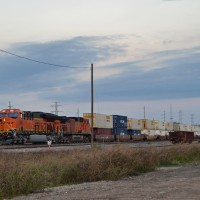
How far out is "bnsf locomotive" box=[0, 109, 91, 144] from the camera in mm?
47594

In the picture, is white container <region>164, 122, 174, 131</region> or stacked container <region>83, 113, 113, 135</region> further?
white container <region>164, 122, 174, 131</region>

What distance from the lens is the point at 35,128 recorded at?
51.8 meters

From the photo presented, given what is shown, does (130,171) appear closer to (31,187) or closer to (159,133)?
(31,187)

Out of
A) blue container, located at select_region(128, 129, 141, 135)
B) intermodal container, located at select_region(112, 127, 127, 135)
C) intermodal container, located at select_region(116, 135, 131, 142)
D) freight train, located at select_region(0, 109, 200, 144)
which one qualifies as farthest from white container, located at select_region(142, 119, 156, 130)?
intermodal container, located at select_region(112, 127, 127, 135)

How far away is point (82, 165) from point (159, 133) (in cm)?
7756

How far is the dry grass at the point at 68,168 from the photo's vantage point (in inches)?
593

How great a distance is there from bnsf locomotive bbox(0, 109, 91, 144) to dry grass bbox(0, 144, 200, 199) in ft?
80.1

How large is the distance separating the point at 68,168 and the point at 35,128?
3357 centimetres

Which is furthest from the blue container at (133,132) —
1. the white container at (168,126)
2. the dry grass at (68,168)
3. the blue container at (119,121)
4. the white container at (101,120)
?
the dry grass at (68,168)

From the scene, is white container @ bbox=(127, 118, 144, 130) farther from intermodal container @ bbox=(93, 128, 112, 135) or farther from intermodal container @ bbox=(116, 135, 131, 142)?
intermodal container @ bbox=(93, 128, 112, 135)

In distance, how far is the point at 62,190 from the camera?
1547cm

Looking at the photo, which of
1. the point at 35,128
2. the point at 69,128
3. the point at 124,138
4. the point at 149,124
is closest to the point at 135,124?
the point at 149,124

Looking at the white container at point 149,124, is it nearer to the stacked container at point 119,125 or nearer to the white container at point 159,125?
the white container at point 159,125

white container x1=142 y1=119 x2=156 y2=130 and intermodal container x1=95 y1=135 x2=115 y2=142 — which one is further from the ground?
white container x1=142 y1=119 x2=156 y2=130
